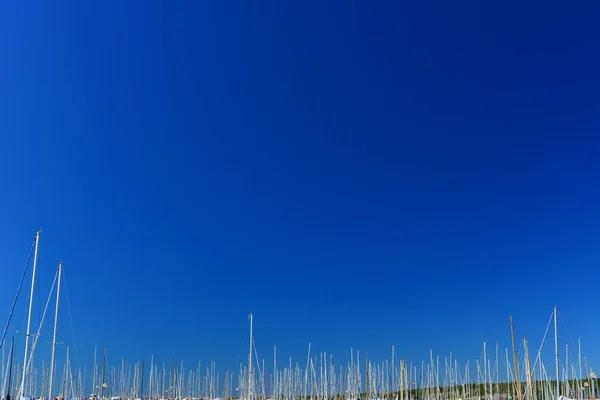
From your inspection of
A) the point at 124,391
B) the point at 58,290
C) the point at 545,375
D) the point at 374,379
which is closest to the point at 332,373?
the point at 374,379

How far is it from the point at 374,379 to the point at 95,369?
38.1m

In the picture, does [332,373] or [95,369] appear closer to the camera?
[95,369]

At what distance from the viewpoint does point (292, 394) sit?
82625 mm

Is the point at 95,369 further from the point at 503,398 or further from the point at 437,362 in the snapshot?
the point at 503,398

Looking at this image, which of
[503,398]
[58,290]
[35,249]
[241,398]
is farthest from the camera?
[241,398]

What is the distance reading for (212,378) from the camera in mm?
87688

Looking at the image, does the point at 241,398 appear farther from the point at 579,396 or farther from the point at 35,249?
the point at 35,249

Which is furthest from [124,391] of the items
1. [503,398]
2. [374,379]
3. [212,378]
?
[503,398]

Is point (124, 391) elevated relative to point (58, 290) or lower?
lower

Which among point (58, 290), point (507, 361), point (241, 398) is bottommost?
point (241, 398)

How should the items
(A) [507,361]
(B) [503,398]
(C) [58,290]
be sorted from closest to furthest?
(C) [58,290]
(A) [507,361]
(B) [503,398]

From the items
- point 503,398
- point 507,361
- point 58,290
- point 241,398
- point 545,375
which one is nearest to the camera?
point 58,290

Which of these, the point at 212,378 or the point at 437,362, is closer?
the point at 437,362

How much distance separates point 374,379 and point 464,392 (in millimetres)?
12513
